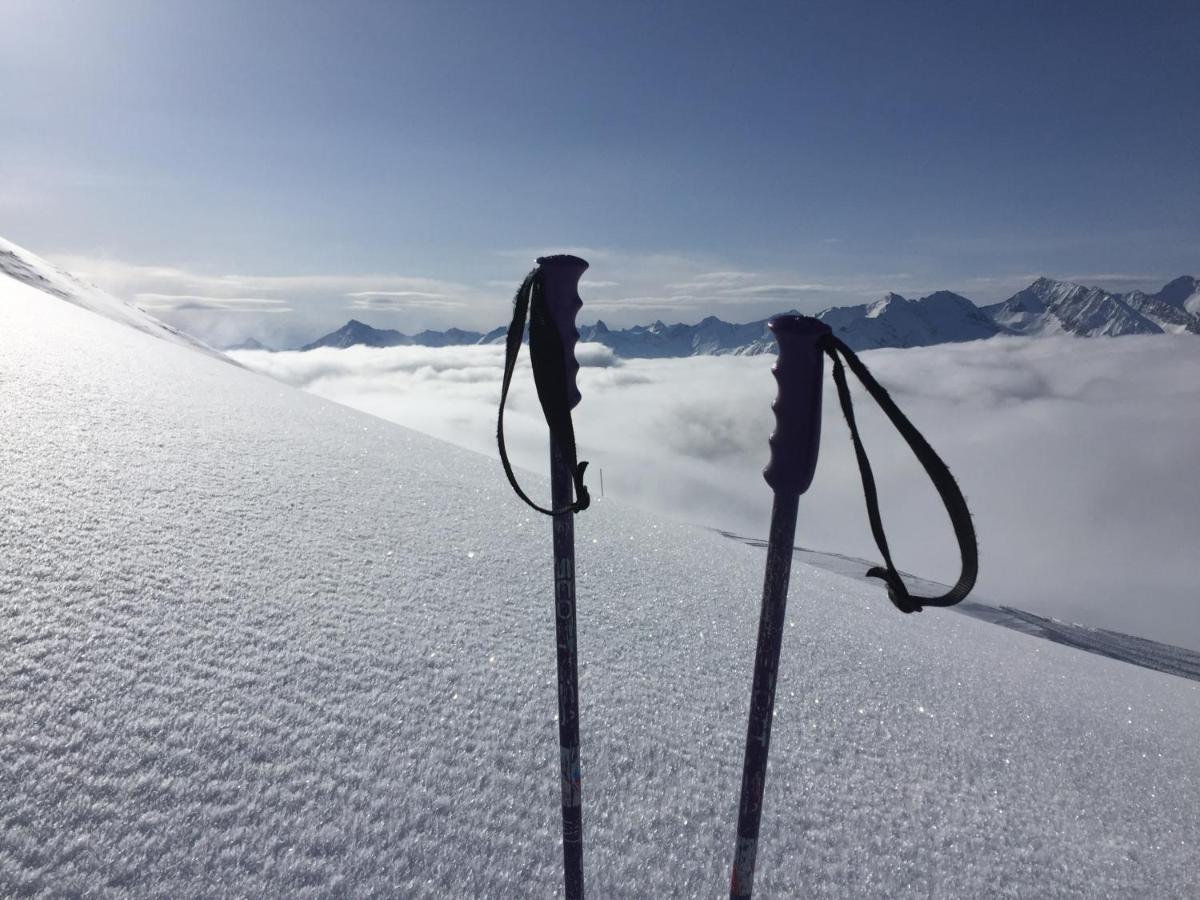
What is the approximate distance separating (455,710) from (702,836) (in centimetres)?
90

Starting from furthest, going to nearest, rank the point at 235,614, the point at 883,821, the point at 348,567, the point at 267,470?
1. the point at 267,470
2. the point at 348,567
3. the point at 235,614
4. the point at 883,821

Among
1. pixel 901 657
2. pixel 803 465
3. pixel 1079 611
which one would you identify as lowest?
pixel 1079 611

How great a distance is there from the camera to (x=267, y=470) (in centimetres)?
399

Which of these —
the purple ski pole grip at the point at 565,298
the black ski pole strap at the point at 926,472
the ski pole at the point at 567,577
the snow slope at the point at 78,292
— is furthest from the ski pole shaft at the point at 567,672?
the snow slope at the point at 78,292

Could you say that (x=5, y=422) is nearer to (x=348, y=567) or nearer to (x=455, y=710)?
(x=348, y=567)

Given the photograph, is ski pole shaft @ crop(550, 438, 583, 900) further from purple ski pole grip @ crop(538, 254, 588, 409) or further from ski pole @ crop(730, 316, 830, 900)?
ski pole @ crop(730, 316, 830, 900)

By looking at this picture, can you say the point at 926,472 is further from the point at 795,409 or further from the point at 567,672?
the point at 567,672

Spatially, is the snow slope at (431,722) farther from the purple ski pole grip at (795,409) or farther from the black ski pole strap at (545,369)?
the purple ski pole grip at (795,409)

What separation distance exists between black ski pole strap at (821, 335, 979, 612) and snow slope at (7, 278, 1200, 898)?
1202 millimetres

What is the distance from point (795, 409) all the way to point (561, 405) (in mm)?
470

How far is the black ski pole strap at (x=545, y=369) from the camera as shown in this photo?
1335 mm

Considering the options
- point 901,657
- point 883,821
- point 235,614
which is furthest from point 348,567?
point 901,657

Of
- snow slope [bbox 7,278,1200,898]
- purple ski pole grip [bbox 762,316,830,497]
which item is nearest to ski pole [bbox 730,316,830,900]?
purple ski pole grip [bbox 762,316,830,497]

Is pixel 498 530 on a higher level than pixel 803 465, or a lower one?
lower
